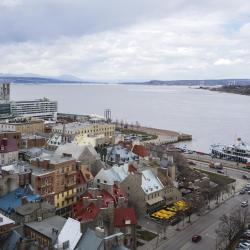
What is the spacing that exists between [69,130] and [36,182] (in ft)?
196

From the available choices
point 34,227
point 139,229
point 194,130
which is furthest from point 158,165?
point 194,130

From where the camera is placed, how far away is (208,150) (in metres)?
126

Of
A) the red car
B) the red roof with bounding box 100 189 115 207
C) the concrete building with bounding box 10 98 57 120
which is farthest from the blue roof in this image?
the concrete building with bounding box 10 98 57 120

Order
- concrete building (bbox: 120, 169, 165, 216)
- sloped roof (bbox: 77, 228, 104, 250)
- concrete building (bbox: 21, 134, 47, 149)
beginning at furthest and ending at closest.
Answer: concrete building (bbox: 21, 134, 47, 149)
concrete building (bbox: 120, 169, 165, 216)
sloped roof (bbox: 77, 228, 104, 250)

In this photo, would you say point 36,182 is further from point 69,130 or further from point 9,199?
point 69,130

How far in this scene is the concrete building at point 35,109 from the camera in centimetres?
17614

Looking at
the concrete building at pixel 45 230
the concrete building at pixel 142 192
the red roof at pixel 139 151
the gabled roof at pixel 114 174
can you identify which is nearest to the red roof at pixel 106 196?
the gabled roof at pixel 114 174

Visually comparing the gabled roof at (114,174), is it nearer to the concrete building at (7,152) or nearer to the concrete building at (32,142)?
the concrete building at (7,152)

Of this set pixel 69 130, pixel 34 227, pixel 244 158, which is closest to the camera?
pixel 34 227

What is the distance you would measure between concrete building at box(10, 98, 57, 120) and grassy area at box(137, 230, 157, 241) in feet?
432

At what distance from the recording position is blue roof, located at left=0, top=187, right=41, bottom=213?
45094mm

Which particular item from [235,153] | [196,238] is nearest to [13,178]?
[196,238]

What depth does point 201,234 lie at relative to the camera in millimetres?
48500

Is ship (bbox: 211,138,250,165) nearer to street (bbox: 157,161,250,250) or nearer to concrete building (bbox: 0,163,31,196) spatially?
street (bbox: 157,161,250,250)
